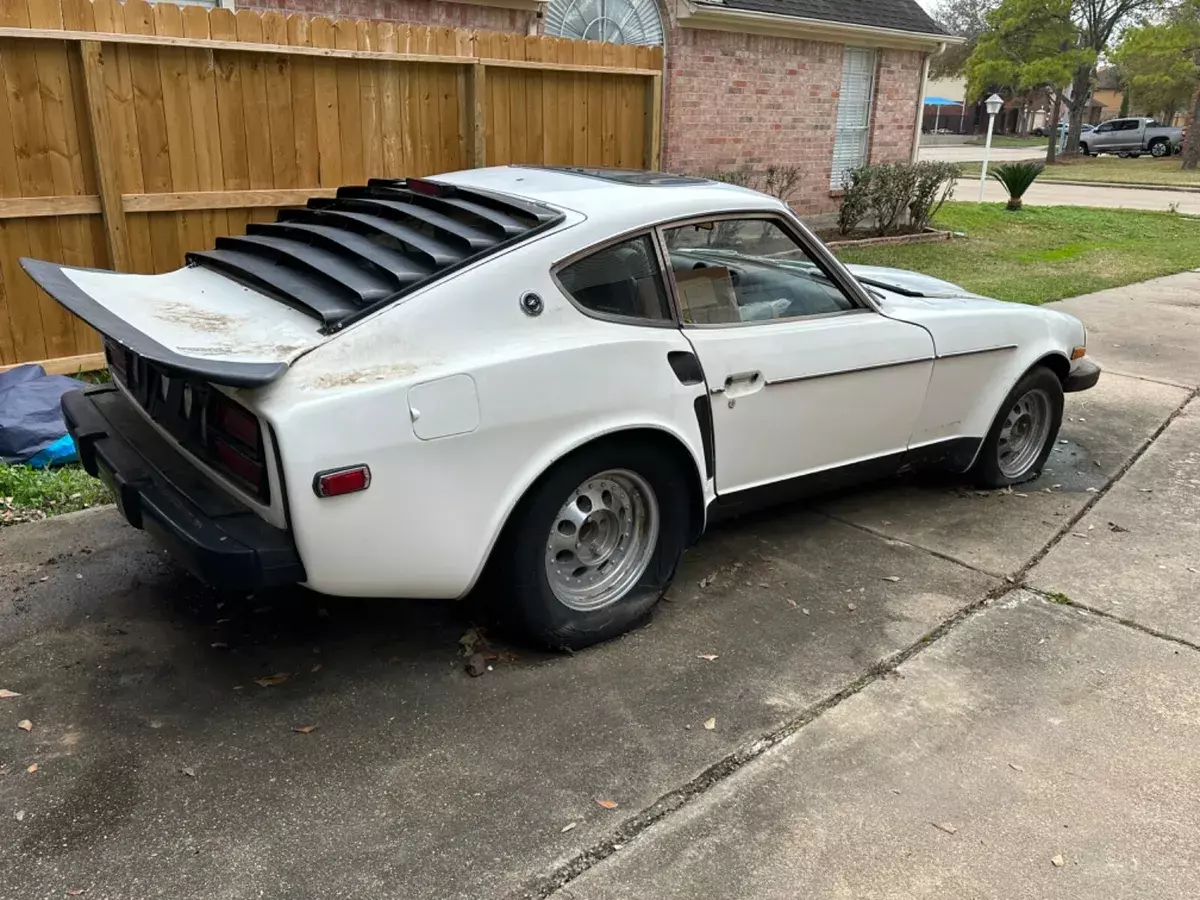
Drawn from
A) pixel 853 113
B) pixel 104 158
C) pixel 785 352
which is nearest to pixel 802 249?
pixel 785 352

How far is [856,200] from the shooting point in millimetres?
13578

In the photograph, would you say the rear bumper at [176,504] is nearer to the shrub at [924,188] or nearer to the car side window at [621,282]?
the car side window at [621,282]

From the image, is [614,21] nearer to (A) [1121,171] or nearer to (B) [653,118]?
(B) [653,118]

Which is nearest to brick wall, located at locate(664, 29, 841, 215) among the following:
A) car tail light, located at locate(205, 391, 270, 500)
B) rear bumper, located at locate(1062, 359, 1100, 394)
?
rear bumper, located at locate(1062, 359, 1100, 394)

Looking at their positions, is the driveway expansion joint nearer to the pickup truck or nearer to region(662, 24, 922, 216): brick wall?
region(662, 24, 922, 216): brick wall

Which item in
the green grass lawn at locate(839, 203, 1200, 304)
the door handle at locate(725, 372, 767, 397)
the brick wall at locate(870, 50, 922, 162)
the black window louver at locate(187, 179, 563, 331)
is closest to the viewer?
the black window louver at locate(187, 179, 563, 331)

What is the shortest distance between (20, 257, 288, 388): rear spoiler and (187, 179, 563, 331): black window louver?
13.8 inches

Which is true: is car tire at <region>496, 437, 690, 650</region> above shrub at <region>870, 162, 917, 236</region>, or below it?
below

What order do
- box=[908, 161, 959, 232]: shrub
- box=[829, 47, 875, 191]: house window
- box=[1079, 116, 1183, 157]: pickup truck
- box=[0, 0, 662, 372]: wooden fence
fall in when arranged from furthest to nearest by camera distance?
box=[1079, 116, 1183, 157]: pickup truck, box=[829, 47, 875, 191]: house window, box=[908, 161, 959, 232]: shrub, box=[0, 0, 662, 372]: wooden fence

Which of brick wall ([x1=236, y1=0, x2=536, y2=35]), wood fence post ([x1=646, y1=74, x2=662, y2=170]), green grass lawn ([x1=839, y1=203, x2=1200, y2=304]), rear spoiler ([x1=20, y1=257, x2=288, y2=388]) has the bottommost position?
green grass lawn ([x1=839, y1=203, x2=1200, y2=304])

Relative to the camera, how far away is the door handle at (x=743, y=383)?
3.52 metres

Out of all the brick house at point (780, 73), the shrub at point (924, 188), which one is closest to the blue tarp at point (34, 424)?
the brick house at point (780, 73)

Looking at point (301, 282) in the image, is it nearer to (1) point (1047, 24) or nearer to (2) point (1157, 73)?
(1) point (1047, 24)

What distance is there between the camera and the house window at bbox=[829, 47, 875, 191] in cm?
1453
